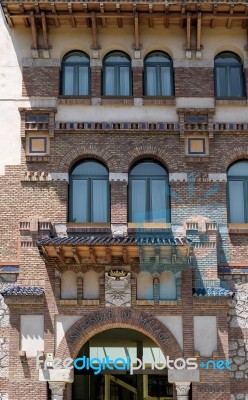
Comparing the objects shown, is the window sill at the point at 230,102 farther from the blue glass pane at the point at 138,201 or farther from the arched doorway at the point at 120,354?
the arched doorway at the point at 120,354

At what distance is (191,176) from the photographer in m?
23.9

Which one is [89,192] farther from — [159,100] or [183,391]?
[183,391]

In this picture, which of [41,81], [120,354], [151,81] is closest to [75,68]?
[41,81]

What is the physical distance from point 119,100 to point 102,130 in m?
1.16

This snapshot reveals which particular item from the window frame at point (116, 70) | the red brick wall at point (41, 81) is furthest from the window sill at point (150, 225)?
the red brick wall at point (41, 81)

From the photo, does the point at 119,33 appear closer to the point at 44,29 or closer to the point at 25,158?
the point at 44,29

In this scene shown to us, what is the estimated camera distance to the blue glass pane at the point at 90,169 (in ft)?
79.6

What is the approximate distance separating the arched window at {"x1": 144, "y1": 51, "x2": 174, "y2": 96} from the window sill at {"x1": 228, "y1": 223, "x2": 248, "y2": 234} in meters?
4.69

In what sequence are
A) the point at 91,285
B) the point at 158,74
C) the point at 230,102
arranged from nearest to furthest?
the point at 91,285 → the point at 230,102 → the point at 158,74

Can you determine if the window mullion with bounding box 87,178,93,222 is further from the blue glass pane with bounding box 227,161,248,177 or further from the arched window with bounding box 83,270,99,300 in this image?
the blue glass pane with bounding box 227,161,248,177

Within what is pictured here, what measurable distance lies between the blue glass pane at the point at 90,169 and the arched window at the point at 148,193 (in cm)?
91

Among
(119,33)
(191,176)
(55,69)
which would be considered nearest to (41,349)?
(191,176)

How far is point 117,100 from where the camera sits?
2448cm

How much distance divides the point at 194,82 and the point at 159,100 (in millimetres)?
1276
